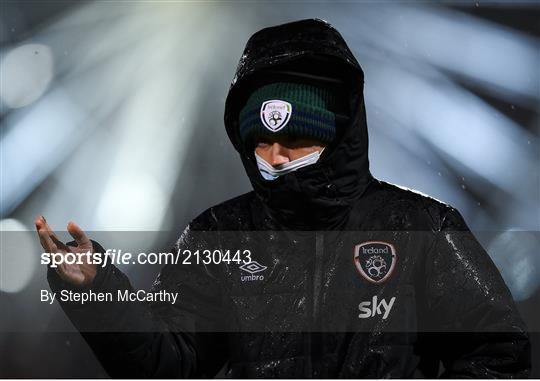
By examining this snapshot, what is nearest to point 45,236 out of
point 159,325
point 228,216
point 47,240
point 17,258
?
point 47,240

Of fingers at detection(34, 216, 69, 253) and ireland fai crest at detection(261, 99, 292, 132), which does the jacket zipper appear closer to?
ireland fai crest at detection(261, 99, 292, 132)

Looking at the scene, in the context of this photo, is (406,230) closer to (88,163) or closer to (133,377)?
(133,377)

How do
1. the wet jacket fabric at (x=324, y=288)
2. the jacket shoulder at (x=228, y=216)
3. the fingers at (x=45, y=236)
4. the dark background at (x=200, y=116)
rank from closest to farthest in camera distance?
the fingers at (x=45, y=236), the wet jacket fabric at (x=324, y=288), the jacket shoulder at (x=228, y=216), the dark background at (x=200, y=116)

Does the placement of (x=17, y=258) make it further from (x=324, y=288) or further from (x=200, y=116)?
(x=324, y=288)

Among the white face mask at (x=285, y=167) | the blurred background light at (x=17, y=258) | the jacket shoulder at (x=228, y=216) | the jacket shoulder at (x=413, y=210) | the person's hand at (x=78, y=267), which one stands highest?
the white face mask at (x=285, y=167)

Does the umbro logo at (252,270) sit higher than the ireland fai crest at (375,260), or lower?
lower

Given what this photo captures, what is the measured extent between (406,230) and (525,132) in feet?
1.61

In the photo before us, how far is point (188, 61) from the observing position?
5.60 ft

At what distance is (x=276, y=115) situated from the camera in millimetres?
1274

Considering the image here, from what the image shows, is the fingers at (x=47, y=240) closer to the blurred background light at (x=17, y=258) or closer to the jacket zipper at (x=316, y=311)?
the jacket zipper at (x=316, y=311)

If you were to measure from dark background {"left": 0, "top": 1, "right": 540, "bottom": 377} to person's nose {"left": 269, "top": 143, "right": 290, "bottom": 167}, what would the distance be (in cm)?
35

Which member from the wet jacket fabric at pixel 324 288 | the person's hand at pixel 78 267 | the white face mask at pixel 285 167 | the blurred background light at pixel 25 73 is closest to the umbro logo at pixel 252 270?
the wet jacket fabric at pixel 324 288

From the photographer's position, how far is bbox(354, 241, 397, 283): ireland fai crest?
127 cm

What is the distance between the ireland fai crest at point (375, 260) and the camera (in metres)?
1.27
